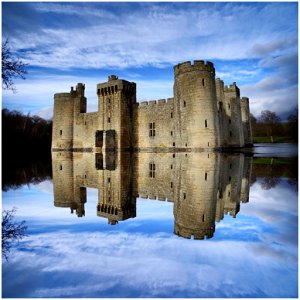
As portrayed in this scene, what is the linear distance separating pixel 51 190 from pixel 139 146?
762 inches

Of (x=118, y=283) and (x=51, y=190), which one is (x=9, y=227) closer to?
(x=118, y=283)

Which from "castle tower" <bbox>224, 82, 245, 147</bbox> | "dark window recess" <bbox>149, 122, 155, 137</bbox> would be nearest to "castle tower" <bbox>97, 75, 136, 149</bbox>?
"dark window recess" <bbox>149, 122, 155, 137</bbox>

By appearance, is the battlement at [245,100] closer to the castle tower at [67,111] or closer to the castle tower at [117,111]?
the castle tower at [117,111]

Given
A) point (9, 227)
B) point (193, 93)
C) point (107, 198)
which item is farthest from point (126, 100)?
point (9, 227)

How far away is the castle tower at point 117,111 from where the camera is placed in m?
26.0

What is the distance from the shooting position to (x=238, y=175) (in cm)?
873

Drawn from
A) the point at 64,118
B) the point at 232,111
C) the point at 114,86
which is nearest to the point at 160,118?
the point at 114,86

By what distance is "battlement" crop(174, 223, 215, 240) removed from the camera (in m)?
3.89

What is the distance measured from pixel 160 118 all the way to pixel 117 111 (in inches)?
138

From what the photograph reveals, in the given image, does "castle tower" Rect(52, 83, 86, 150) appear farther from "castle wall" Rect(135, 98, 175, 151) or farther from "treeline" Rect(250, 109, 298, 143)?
"treeline" Rect(250, 109, 298, 143)

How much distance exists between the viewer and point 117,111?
2611cm

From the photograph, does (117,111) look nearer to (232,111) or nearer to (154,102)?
(154,102)

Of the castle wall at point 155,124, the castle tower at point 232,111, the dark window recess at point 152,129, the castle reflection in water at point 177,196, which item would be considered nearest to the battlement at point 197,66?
A: the castle wall at point 155,124

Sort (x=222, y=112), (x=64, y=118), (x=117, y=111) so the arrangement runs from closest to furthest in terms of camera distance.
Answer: (x=222, y=112)
(x=117, y=111)
(x=64, y=118)
